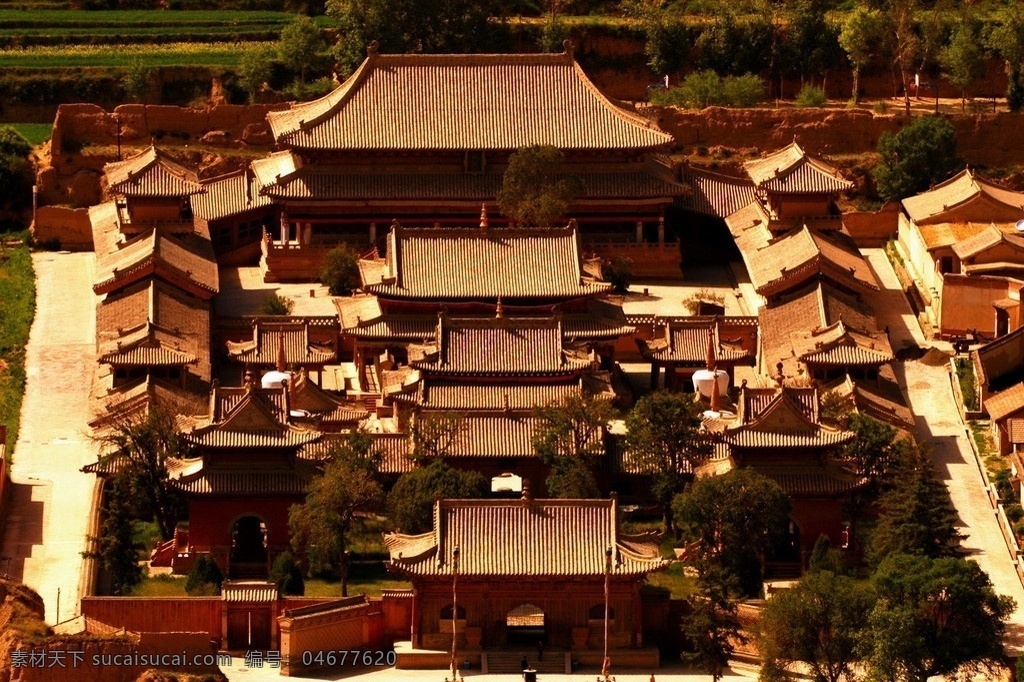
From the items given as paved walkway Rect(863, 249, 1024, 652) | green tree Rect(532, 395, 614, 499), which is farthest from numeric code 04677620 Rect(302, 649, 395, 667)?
paved walkway Rect(863, 249, 1024, 652)

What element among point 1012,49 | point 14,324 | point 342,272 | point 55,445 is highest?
point 1012,49

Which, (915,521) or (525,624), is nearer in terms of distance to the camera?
(525,624)

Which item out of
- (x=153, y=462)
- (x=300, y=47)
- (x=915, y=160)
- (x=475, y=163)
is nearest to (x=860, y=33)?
(x=915, y=160)

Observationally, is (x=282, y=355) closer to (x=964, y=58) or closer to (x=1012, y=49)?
(x=964, y=58)

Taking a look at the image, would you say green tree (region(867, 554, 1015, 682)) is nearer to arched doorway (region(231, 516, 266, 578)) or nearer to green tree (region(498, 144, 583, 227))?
arched doorway (region(231, 516, 266, 578))

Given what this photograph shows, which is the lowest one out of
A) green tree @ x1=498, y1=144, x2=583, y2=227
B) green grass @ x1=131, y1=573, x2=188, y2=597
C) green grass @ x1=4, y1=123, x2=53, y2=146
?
green grass @ x1=131, y1=573, x2=188, y2=597

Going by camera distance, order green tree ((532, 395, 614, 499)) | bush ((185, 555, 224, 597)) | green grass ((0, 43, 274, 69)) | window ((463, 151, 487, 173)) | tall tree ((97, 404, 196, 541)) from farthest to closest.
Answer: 1. green grass ((0, 43, 274, 69))
2. window ((463, 151, 487, 173))
3. tall tree ((97, 404, 196, 541))
4. green tree ((532, 395, 614, 499))
5. bush ((185, 555, 224, 597))

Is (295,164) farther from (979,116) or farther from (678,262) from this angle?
(979,116)
